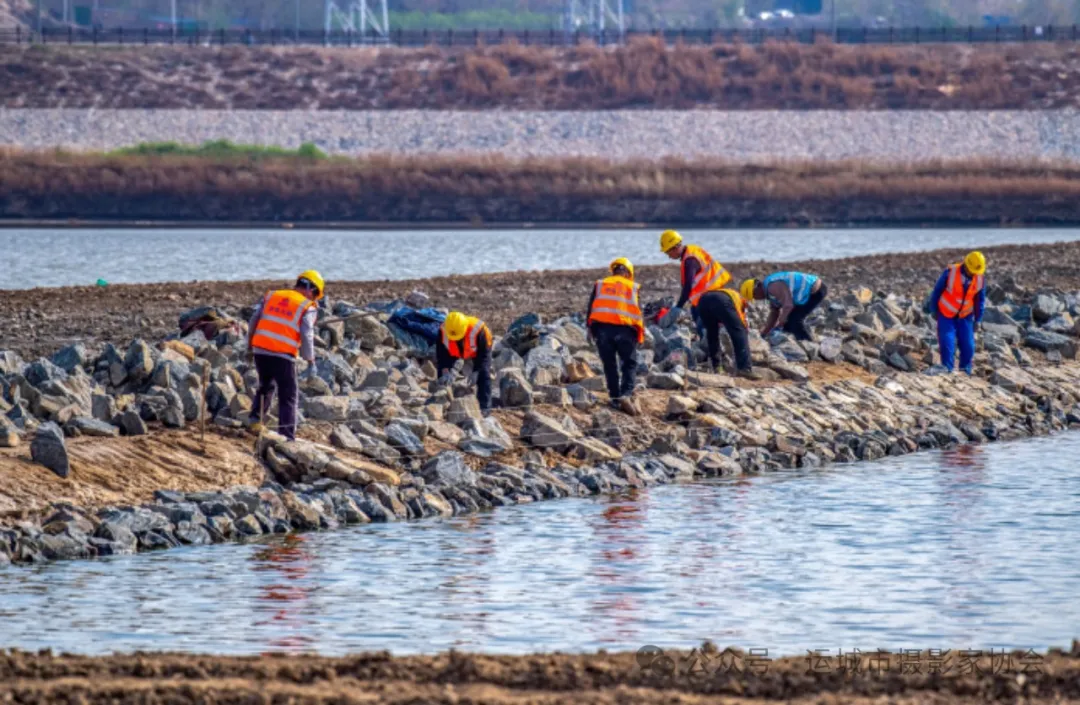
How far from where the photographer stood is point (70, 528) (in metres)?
12.9

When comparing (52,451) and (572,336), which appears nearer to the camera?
(52,451)

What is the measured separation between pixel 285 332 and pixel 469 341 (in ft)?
8.19

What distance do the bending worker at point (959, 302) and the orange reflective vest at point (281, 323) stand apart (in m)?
7.96

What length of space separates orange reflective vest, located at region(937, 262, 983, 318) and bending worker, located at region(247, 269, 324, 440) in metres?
7.88

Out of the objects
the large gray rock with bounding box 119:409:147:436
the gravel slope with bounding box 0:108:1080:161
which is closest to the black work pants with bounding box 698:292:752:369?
the large gray rock with bounding box 119:409:147:436

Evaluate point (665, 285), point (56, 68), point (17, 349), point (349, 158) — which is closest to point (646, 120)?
point (349, 158)

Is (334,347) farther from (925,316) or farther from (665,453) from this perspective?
(925,316)

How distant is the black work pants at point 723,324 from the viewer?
18.6 m

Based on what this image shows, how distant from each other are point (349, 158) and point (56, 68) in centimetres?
1838

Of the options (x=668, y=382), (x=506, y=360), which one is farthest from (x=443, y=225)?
(x=668, y=382)

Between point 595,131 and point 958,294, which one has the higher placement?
point 958,294

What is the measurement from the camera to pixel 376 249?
160ft

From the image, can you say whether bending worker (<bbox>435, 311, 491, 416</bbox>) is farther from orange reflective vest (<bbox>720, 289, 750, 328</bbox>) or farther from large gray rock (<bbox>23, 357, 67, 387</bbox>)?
large gray rock (<bbox>23, 357, 67, 387</bbox>)

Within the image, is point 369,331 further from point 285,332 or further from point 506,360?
point 285,332
